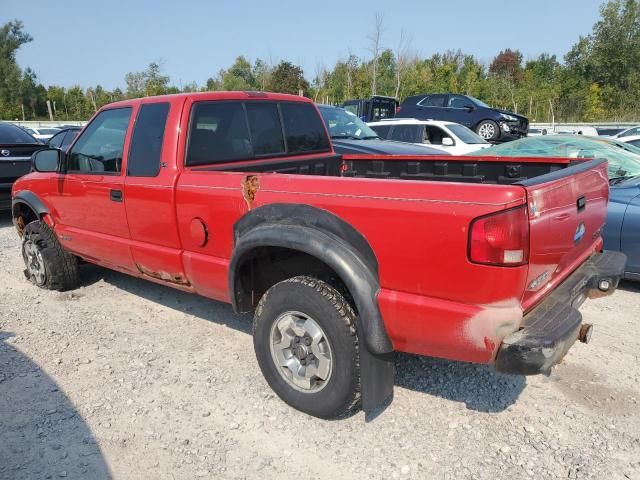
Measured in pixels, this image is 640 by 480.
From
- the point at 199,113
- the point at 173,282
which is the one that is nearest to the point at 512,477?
the point at 173,282

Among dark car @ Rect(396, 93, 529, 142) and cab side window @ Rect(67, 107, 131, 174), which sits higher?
dark car @ Rect(396, 93, 529, 142)

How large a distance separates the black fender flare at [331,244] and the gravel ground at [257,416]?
26.4 inches

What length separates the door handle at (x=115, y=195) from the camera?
389 cm

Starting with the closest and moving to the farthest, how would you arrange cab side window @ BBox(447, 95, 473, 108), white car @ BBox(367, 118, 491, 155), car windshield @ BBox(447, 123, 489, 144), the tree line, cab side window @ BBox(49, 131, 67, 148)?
cab side window @ BBox(49, 131, 67, 148) < white car @ BBox(367, 118, 491, 155) < car windshield @ BBox(447, 123, 489, 144) < cab side window @ BBox(447, 95, 473, 108) < the tree line

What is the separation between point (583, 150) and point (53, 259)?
584 cm

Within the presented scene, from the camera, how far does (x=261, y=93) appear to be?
409 cm

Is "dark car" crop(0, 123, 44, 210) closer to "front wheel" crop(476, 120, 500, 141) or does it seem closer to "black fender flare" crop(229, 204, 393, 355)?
"black fender flare" crop(229, 204, 393, 355)

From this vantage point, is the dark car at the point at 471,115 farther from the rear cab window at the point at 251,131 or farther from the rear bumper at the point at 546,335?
the rear bumper at the point at 546,335

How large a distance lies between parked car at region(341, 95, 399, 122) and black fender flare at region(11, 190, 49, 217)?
43.3 ft

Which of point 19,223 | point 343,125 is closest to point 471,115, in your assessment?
point 343,125

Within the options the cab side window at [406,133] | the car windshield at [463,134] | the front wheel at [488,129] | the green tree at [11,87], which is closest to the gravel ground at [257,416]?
the cab side window at [406,133]

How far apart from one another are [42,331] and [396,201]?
11.0ft

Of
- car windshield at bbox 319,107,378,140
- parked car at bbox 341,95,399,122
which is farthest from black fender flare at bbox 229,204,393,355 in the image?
parked car at bbox 341,95,399,122

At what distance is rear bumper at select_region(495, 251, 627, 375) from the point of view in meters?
2.22
